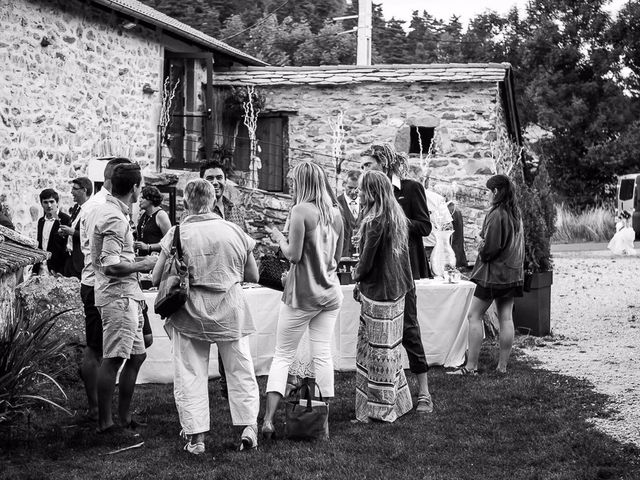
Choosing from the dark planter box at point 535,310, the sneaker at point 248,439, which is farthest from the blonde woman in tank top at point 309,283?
the dark planter box at point 535,310

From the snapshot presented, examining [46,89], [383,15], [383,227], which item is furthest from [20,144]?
[383,15]

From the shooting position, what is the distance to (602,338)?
10938mm

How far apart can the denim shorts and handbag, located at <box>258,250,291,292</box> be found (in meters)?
0.99

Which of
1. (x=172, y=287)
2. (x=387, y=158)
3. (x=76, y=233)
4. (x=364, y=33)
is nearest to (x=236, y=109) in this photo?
(x=364, y=33)

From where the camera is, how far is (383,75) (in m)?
17.4

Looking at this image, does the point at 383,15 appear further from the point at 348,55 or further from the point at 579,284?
the point at 579,284

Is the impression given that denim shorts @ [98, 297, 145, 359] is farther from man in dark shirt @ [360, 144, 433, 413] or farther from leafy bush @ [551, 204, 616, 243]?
leafy bush @ [551, 204, 616, 243]

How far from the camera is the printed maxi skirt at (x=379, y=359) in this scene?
6566mm

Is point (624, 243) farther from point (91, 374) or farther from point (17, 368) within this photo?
point (17, 368)

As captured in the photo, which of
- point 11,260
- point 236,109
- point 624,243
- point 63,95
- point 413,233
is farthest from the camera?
point 624,243

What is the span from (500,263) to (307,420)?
9.29ft

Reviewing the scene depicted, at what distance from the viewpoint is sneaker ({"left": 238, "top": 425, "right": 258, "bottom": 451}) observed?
5832 mm

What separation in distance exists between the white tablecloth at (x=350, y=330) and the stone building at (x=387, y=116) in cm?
829

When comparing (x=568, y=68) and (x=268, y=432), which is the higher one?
(x=568, y=68)
